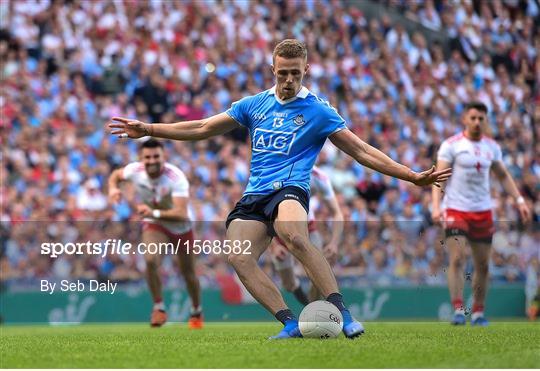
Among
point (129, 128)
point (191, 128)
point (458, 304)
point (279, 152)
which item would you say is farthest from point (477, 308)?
point (129, 128)

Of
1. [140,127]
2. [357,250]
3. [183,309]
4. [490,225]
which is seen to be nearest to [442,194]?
[490,225]

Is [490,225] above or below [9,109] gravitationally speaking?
below

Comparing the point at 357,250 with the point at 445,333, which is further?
the point at 357,250

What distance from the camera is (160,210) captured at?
14.6m

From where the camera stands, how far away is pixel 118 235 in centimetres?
1600

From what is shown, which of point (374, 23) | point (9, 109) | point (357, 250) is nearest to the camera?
point (357, 250)

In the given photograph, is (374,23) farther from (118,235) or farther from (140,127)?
(140,127)

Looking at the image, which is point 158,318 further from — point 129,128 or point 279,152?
point 129,128

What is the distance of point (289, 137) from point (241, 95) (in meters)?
15.0

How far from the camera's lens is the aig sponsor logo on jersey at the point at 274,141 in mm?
9562

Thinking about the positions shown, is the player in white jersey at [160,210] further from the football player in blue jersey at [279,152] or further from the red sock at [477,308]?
the football player in blue jersey at [279,152]

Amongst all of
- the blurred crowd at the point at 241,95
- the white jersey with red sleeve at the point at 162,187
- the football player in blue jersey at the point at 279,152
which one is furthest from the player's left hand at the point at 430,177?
the blurred crowd at the point at 241,95

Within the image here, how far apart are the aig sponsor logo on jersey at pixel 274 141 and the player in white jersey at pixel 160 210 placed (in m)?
4.88

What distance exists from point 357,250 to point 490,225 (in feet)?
11.6
